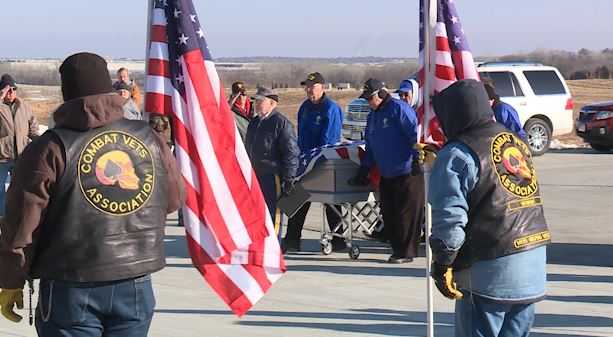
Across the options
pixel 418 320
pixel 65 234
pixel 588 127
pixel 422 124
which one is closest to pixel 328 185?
pixel 418 320

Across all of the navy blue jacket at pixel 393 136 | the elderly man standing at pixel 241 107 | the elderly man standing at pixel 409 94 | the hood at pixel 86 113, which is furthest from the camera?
the elderly man standing at pixel 409 94

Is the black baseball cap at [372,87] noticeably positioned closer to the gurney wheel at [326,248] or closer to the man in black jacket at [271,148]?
the man in black jacket at [271,148]

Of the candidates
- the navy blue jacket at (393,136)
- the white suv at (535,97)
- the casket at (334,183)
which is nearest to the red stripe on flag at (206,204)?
the navy blue jacket at (393,136)

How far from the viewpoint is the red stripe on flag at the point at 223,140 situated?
6916mm

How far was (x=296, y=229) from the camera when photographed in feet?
46.0

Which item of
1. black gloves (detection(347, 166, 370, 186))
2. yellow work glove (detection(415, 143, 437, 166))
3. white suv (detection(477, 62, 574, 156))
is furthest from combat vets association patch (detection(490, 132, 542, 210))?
white suv (detection(477, 62, 574, 156))

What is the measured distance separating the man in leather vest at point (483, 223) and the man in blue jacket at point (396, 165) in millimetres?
6640

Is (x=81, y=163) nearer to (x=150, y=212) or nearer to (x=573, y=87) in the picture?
(x=150, y=212)

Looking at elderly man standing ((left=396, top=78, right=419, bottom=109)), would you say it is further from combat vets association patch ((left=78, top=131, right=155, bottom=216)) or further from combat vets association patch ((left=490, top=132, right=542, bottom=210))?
combat vets association patch ((left=78, top=131, right=155, bottom=216))

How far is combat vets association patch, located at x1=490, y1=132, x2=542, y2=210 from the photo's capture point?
19.7ft

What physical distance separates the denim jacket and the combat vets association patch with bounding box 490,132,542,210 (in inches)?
Result: 5.3

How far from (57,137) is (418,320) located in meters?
5.17

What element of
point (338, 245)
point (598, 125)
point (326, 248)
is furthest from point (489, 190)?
point (598, 125)

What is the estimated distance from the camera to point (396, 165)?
12.9 meters
